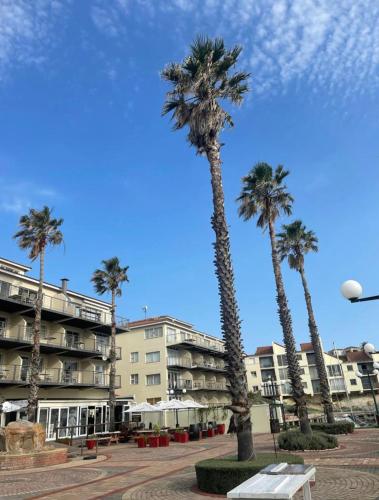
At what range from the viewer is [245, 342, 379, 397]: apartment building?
76.0 meters

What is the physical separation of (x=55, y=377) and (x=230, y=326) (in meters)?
24.4

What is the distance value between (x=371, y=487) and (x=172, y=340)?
3988 cm

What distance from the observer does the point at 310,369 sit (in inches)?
3091

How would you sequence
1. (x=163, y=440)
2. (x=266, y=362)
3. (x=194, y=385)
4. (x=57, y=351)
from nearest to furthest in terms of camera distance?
(x=163, y=440)
(x=57, y=351)
(x=194, y=385)
(x=266, y=362)

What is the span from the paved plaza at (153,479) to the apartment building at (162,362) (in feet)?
96.8

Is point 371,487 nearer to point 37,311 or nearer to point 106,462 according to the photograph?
point 106,462

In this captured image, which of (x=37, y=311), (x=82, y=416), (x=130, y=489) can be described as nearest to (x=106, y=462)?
(x=130, y=489)

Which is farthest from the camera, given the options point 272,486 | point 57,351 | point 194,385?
point 194,385

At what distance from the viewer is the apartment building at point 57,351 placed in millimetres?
28453

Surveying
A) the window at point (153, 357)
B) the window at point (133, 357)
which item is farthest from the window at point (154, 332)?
the window at point (133, 357)

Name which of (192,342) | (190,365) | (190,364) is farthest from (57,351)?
(190,364)

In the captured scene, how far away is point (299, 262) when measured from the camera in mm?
28406

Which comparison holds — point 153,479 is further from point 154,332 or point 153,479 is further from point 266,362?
point 266,362

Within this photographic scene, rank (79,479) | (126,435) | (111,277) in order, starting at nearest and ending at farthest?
1. (79,479)
2. (126,435)
3. (111,277)
